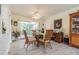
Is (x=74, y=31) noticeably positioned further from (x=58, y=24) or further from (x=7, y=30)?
(x=7, y=30)

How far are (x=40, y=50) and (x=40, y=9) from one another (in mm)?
1048

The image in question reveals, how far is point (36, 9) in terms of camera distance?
8.80ft

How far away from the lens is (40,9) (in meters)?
2.69

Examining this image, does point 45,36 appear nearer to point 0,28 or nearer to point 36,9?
point 36,9

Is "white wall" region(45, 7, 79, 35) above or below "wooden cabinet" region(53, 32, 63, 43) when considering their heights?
above

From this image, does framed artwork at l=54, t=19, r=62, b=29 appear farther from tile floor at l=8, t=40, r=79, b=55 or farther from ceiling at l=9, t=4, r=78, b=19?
tile floor at l=8, t=40, r=79, b=55

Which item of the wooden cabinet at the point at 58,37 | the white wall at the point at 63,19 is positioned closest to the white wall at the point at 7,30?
the white wall at the point at 63,19

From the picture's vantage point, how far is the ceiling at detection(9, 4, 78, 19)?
8.41ft

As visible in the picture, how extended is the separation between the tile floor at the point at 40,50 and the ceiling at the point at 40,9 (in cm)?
75

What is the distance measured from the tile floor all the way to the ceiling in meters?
0.75

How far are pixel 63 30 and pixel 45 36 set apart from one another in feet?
1.68

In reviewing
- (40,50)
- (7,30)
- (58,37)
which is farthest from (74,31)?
(7,30)

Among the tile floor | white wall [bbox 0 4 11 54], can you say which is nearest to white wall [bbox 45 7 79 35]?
the tile floor
